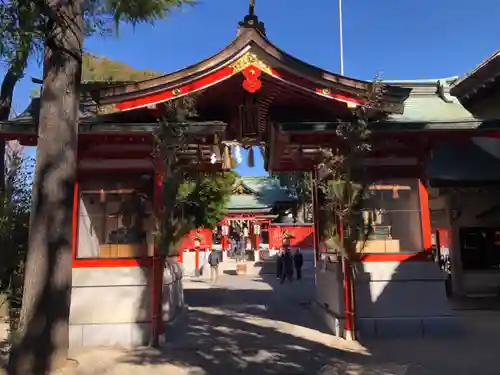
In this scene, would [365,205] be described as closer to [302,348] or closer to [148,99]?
[302,348]

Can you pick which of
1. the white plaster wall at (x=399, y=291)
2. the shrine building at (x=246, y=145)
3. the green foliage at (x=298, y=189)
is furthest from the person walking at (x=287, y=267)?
the green foliage at (x=298, y=189)

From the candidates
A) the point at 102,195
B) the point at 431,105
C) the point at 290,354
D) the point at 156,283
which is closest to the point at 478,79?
the point at 431,105

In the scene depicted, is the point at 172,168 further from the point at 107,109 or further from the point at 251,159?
the point at 251,159

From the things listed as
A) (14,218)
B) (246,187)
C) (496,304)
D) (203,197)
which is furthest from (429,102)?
(246,187)

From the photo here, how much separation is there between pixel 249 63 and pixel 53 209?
441 centimetres

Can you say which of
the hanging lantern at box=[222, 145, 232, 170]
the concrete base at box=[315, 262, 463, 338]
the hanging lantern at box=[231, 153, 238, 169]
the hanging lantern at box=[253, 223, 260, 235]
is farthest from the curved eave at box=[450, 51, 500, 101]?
the hanging lantern at box=[253, 223, 260, 235]

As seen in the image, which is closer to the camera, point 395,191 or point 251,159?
point 395,191

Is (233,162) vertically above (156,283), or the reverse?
(233,162)

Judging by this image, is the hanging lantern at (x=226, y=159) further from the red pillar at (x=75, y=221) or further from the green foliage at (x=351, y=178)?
the red pillar at (x=75, y=221)

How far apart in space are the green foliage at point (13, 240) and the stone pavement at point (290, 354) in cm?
143

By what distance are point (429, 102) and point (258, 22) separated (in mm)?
5257

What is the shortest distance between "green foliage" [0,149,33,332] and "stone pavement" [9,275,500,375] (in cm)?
143

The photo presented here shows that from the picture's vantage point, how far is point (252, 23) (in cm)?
854

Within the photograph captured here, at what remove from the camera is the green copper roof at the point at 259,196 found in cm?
3769
